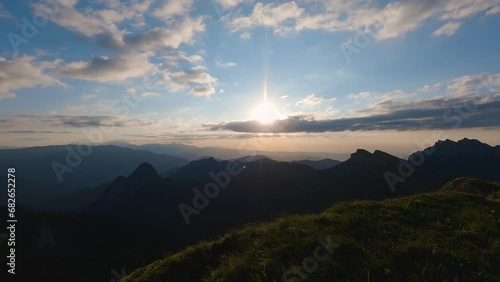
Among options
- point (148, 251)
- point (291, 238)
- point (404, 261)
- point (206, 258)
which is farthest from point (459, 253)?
point (148, 251)

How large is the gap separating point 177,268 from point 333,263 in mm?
6350

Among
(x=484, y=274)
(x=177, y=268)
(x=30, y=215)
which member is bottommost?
(x=30, y=215)

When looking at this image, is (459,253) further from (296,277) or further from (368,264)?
(296,277)

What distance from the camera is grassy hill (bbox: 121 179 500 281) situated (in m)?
9.27

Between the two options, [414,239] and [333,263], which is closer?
[333,263]

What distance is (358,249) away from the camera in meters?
10.6

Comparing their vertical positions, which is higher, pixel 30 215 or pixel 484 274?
pixel 484 274

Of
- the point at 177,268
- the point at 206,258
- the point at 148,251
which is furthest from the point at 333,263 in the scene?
the point at 148,251

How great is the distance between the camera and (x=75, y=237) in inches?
7441

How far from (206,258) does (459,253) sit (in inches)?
362

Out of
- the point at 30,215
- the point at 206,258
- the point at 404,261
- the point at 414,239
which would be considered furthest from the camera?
the point at 30,215

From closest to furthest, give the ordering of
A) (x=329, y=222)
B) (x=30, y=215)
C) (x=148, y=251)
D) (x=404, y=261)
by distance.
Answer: (x=404, y=261), (x=329, y=222), (x=148, y=251), (x=30, y=215)

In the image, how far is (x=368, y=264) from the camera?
9.45m

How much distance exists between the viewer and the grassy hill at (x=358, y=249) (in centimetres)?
927
